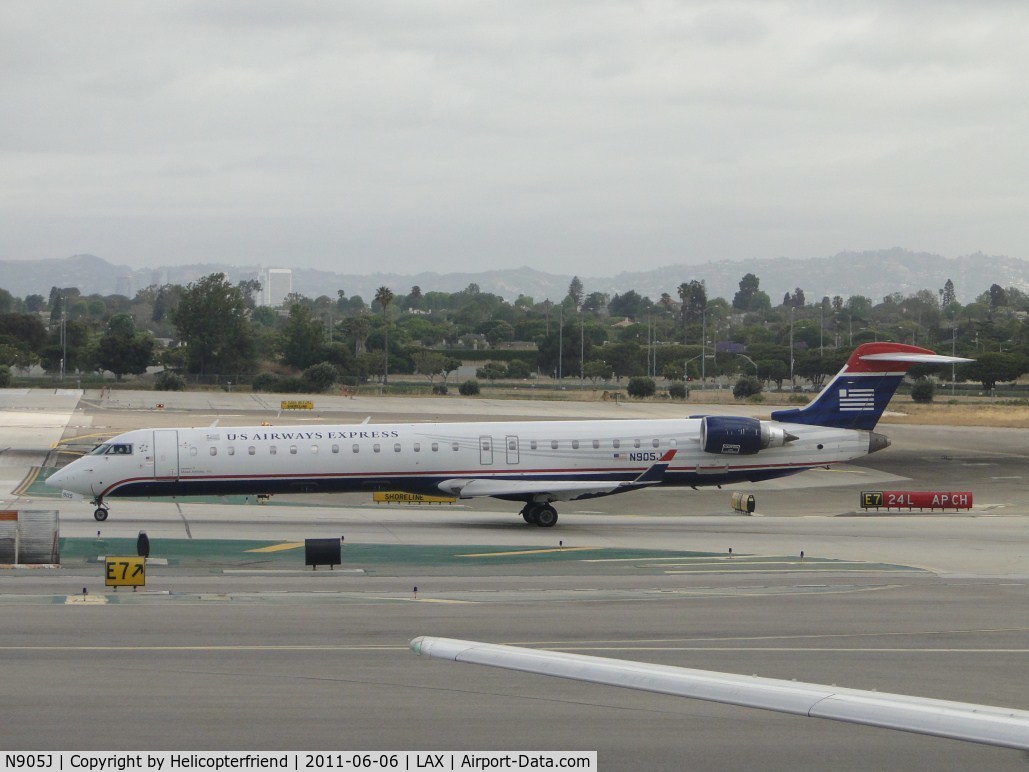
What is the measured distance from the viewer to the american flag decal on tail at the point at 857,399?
35969mm

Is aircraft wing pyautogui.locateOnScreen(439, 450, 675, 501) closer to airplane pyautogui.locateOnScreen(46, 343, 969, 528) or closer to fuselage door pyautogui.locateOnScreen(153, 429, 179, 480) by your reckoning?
airplane pyautogui.locateOnScreen(46, 343, 969, 528)

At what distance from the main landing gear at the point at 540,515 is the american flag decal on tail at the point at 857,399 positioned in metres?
9.80

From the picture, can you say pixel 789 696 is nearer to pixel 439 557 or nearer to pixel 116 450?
pixel 439 557

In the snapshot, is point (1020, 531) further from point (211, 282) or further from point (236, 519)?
point (211, 282)

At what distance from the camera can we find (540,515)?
3516 centimetres

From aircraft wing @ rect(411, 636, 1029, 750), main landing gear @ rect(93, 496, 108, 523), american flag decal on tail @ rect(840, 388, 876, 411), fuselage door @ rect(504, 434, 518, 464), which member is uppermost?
american flag decal on tail @ rect(840, 388, 876, 411)

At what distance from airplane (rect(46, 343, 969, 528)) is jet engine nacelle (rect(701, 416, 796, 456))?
1.2 inches

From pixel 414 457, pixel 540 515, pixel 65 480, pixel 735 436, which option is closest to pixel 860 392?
pixel 735 436

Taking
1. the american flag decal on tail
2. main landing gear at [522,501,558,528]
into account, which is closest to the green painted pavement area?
main landing gear at [522,501,558,528]

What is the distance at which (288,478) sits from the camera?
33.8m

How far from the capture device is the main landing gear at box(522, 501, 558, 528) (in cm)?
3512

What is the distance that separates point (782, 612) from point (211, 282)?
392 feet

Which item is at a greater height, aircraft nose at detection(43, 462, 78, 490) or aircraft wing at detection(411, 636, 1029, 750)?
aircraft wing at detection(411, 636, 1029, 750)

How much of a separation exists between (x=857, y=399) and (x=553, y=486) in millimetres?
10176
